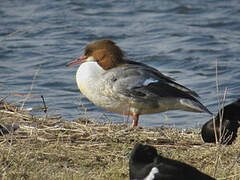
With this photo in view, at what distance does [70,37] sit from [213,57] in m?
4.05

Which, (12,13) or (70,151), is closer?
(70,151)

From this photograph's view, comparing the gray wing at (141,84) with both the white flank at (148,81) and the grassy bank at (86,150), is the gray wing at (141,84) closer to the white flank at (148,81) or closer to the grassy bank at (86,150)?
the white flank at (148,81)

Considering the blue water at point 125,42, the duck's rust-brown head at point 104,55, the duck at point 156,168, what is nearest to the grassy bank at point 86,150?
the duck at point 156,168

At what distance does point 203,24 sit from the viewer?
1598 centimetres

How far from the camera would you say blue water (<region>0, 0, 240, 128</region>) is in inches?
427

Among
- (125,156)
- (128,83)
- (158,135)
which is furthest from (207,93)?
(125,156)

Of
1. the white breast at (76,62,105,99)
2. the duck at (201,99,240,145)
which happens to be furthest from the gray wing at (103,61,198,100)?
the duck at (201,99,240,145)

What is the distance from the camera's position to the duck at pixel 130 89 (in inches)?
278

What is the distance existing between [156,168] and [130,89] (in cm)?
280

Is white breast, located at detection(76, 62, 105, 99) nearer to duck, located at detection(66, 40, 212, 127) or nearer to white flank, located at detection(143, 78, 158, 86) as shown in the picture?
duck, located at detection(66, 40, 212, 127)

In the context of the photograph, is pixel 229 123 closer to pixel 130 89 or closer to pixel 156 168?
pixel 130 89

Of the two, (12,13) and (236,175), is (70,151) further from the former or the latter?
(12,13)

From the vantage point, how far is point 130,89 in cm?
710

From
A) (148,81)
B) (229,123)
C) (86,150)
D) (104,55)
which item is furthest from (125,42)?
(86,150)
